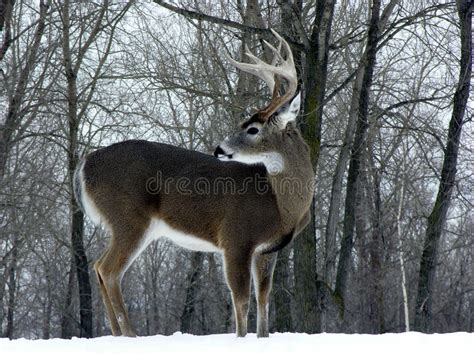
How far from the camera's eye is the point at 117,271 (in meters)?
7.28

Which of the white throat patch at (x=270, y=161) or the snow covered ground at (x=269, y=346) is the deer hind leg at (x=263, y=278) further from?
the snow covered ground at (x=269, y=346)

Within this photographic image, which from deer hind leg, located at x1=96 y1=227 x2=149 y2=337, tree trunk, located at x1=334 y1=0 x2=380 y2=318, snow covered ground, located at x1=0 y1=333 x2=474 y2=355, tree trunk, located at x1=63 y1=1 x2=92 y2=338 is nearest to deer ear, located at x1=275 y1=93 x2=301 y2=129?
deer hind leg, located at x1=96 y1=227 x2=149 y2=337

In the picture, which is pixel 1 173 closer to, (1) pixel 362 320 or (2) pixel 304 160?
(2) pixel 304 160

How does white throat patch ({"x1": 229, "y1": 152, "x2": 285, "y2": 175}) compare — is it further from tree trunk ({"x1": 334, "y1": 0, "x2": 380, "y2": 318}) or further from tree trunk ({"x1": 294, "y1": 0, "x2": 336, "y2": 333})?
tree trunk ({"x1": 334, "y1": 0, "x2": 380, "y2": 318})

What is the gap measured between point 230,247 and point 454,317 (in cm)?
3793

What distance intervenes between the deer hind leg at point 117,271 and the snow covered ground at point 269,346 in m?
1.08

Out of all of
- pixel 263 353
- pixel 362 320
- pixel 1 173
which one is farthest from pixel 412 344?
pixel 362 320

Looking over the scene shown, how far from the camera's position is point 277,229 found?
7.25m

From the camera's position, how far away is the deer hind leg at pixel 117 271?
720 centimetres

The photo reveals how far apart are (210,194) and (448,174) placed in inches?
255

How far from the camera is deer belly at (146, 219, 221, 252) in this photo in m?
7.56

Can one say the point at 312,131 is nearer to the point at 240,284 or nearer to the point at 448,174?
the point at 448,174

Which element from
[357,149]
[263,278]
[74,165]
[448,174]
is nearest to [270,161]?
[263,278]

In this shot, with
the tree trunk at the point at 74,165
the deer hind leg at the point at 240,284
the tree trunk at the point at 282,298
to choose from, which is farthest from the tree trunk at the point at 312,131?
the tree trunk at the point at 74,165
